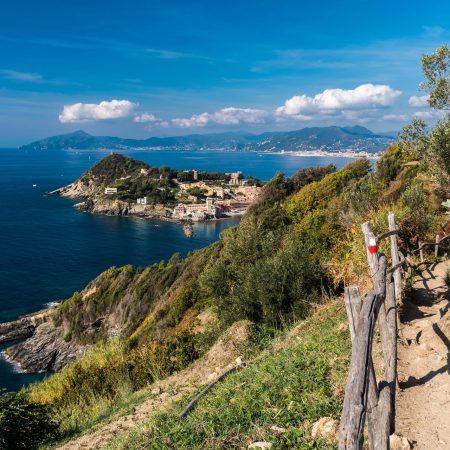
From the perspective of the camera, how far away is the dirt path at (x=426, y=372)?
14.1 ft

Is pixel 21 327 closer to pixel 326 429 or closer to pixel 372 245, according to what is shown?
pixel 372 245

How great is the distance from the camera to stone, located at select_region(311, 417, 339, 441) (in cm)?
438

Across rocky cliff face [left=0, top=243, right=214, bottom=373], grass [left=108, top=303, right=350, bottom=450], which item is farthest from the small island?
grass [left=108, top=303, right=350, bottom=450]

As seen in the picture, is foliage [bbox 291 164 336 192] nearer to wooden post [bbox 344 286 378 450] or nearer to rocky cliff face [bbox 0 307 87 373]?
rocky cliff face [bbox 0 307 87 373]

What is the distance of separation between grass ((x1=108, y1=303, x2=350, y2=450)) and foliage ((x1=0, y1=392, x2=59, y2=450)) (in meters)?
3.13

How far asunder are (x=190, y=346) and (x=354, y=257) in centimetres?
527

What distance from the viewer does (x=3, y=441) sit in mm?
7898

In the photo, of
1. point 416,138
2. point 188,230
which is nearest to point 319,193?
point 416,138

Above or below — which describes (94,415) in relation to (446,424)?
below

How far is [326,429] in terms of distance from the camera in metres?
4.46

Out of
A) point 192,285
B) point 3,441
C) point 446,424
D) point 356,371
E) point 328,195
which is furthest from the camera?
point 328,195

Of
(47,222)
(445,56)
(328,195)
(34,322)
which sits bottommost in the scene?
(34,322)

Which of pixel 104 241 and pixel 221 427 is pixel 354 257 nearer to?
pixel 221 427

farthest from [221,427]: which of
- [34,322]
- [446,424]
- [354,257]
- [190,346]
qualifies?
[34,322]
